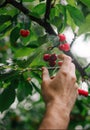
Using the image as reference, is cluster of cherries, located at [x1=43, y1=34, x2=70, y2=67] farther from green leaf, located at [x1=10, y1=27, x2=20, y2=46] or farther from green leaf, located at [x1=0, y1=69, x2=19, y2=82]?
green leaf, located at [x1=10, y1=27, x2=20, y2=46]

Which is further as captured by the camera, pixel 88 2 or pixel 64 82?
pixel 88 2

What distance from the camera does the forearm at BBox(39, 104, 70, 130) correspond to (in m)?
1.33

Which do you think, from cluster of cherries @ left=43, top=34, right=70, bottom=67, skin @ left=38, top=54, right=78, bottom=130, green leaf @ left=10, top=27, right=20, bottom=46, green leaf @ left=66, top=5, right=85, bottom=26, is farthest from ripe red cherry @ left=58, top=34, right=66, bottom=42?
skin @ left=38, top=54, right=78, bottom=130

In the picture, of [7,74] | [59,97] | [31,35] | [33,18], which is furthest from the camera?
[31,35]

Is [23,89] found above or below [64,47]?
below

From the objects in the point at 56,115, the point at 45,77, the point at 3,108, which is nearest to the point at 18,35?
the point at 3,108

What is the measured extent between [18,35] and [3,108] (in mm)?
441

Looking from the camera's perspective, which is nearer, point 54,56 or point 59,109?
point 59,109

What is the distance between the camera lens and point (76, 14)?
220 cm

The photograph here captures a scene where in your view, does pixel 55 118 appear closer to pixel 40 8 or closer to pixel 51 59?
pixel 51 59

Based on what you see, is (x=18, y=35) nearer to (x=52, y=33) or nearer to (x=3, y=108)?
(x=52, y=33)

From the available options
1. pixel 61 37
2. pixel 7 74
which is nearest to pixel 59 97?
pixel 7 74

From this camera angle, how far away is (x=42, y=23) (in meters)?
2.13

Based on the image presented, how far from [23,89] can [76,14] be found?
505mm
